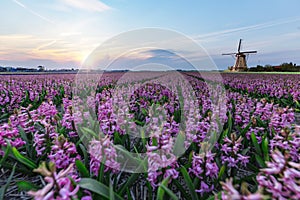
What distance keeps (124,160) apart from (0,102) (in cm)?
537

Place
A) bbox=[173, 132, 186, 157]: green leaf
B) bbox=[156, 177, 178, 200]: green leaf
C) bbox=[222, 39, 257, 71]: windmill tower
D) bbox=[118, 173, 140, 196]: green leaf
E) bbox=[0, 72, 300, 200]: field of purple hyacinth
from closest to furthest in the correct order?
bbox=[0, 72, 300, 200]: field of purple hyacinth
bbox=[156, 177, 178, 200]: green leaf
bbox=[118, 173, 140, 196]: green leaf
bbox=[173, 132, 186, 157]: green leaf
bbox=[222, 39, 257, 71]: windmill tower

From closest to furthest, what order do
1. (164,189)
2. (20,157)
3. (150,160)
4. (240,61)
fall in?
1. (164,189)
2. (150,160)
3. (20,157)
4. (240,61)

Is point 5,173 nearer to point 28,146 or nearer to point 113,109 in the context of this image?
point 28,146

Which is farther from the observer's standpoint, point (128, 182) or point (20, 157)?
point (20, 157)

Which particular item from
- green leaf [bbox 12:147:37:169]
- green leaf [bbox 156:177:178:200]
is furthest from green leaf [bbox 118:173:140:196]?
green leaf [bbox 12:147:37:169]

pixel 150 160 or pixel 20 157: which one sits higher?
pixel 150 160

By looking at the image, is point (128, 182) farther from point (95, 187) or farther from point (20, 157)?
point (20, 157)

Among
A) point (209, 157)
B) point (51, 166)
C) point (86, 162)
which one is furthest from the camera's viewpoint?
point (86, 162)

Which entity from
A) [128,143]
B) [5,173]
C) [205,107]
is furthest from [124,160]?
[205,107]

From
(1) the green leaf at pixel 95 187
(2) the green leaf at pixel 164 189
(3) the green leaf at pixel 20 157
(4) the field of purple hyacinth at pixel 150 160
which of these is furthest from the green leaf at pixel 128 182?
(3) the green leaf at pixel 20 157

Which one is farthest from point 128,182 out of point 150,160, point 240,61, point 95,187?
point 240,61

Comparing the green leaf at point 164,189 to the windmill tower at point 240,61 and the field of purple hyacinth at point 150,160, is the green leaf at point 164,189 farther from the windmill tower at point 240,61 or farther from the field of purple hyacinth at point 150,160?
the windmill tower at point 240,61

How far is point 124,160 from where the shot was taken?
9.87ft

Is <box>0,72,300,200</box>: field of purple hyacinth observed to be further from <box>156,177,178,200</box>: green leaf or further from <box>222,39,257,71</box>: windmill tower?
<box>222,39,257,71</box>: windmill tower
